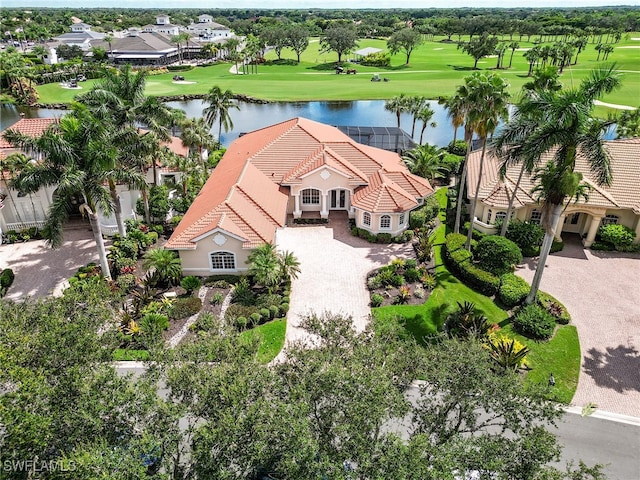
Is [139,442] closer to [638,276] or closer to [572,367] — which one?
[572,367]

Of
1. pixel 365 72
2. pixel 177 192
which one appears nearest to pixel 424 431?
pixel 177 192

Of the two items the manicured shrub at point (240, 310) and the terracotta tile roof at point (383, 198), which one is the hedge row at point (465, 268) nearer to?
the terracotta tile roof at point (383, 198)

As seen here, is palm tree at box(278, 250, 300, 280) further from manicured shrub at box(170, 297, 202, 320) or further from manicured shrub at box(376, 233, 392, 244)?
manicured shrub at box(376, 233, 392, 244)

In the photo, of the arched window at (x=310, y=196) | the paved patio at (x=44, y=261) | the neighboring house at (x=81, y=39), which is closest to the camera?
the paved patio at (x=44, y=261)

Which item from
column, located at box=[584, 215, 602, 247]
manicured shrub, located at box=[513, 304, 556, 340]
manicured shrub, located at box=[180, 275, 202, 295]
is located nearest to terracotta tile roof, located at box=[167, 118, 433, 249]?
manicured shrub, located at box=[180, 275, 202, 295]

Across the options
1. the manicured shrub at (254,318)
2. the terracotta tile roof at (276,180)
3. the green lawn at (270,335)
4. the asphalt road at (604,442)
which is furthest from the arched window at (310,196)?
the asphalt road at (604,442)

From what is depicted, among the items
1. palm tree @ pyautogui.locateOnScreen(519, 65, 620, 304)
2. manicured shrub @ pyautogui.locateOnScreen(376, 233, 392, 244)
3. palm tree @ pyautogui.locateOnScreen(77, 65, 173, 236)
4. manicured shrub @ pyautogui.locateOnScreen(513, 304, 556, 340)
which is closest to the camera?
palm tree @ pyautogui.locateOnScreen(519, 65, 620, 304)
